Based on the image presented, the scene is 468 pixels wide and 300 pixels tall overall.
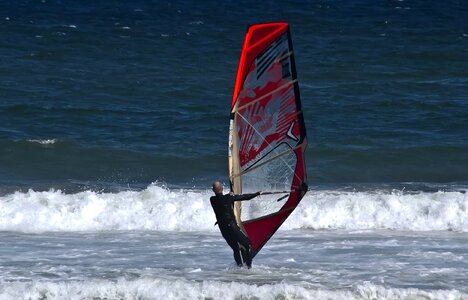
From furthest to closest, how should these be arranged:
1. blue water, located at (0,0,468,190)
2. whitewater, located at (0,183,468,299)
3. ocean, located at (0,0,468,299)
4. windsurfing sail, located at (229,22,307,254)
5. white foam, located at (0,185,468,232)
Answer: blue water, located at (0,0,468,190)
white foam, located at (0,185,468,232)
ocean, located at (0,0,468,299)
whitewater, located at (0,183,468,299)
windsurfing sail, located at (229,22,307,254)

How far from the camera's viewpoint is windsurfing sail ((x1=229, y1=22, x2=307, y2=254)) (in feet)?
32.5

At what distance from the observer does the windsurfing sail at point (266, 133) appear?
9.91m

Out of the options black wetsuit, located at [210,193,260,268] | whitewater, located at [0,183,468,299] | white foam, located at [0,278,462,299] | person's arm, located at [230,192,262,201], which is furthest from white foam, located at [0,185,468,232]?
person's arm, located at [230,192,262,201]

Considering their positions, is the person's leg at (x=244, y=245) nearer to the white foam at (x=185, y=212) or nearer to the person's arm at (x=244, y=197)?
the person's arm at (x=244, y=197)

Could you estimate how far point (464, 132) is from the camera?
19.9m

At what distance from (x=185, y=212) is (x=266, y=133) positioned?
453 centimetres

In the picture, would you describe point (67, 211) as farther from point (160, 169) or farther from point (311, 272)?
point (311, 272)

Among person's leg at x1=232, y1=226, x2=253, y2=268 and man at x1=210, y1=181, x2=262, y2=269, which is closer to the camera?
man at x1=210, y1=181, x2=262, y2=269

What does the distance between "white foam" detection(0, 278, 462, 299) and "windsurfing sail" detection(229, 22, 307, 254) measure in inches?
31.4

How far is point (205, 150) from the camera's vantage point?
61.0ft

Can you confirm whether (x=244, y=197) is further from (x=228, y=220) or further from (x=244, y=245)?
(x=244, y=245)

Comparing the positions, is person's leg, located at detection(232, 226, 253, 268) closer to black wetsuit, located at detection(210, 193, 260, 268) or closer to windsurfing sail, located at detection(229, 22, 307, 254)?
black wetsuit, located at detection(210, 193, 260, 268)

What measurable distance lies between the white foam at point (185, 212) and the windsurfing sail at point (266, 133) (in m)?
3.38

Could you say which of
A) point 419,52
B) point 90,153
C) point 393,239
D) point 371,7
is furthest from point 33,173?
point 371,7
